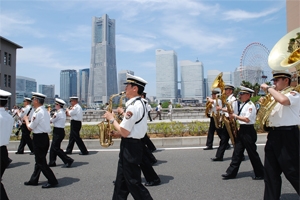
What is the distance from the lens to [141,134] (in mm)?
3355

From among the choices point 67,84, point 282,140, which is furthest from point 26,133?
point 67,84

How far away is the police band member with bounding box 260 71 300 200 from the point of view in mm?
3254

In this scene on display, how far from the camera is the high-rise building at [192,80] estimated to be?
116938 mm

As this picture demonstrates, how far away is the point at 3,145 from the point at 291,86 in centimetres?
435

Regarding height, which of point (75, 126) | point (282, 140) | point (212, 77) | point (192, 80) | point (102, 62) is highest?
point (102, 62)

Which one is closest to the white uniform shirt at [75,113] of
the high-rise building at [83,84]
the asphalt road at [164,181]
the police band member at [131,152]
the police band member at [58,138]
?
the police band member at [58,138]

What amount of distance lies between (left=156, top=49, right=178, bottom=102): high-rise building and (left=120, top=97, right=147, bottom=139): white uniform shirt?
109 meters

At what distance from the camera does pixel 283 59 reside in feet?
11.3

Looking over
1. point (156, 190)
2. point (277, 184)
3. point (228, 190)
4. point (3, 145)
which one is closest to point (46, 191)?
point (3, 145)

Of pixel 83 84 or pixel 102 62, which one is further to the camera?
pixel 83 84

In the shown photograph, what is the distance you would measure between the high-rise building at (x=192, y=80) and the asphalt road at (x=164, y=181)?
10905 cm

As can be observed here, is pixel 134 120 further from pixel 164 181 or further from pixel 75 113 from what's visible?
pixel 75 113

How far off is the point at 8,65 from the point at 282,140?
46597mm

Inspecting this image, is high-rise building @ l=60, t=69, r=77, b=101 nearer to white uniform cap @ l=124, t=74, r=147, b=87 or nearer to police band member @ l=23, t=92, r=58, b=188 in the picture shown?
police band member @ l=23, t=92, r=58, b=188
